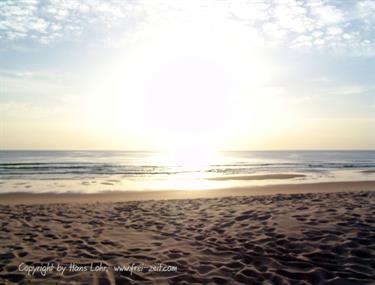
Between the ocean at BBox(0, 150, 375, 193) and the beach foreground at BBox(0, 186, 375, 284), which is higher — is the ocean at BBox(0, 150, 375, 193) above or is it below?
below

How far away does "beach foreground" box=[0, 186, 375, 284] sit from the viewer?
4703 millimetres

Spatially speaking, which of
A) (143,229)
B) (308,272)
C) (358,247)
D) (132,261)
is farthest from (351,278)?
(143,229)

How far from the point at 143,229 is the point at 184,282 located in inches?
129

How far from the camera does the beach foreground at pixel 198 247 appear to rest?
4703 millimetres

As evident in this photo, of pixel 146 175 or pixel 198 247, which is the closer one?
pixel 198 247

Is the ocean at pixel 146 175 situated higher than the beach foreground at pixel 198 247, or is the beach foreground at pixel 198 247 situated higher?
the beach foreground at pixel 198 247

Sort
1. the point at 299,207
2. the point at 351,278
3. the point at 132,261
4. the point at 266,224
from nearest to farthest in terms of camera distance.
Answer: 1. the point at 351,278
2. the point at 132,261
3. the point at 266,224
4. the point at 299,207

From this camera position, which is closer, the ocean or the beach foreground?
the beach foreground

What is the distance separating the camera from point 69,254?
5.70 meters

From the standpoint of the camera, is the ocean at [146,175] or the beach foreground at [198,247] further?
the ocean at [146,175]

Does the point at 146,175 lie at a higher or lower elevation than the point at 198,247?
lower

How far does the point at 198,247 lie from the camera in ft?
19.8

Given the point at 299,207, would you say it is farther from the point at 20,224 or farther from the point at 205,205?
the point at 20,224

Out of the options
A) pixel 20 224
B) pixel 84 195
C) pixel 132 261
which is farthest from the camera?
pixel 84 195
